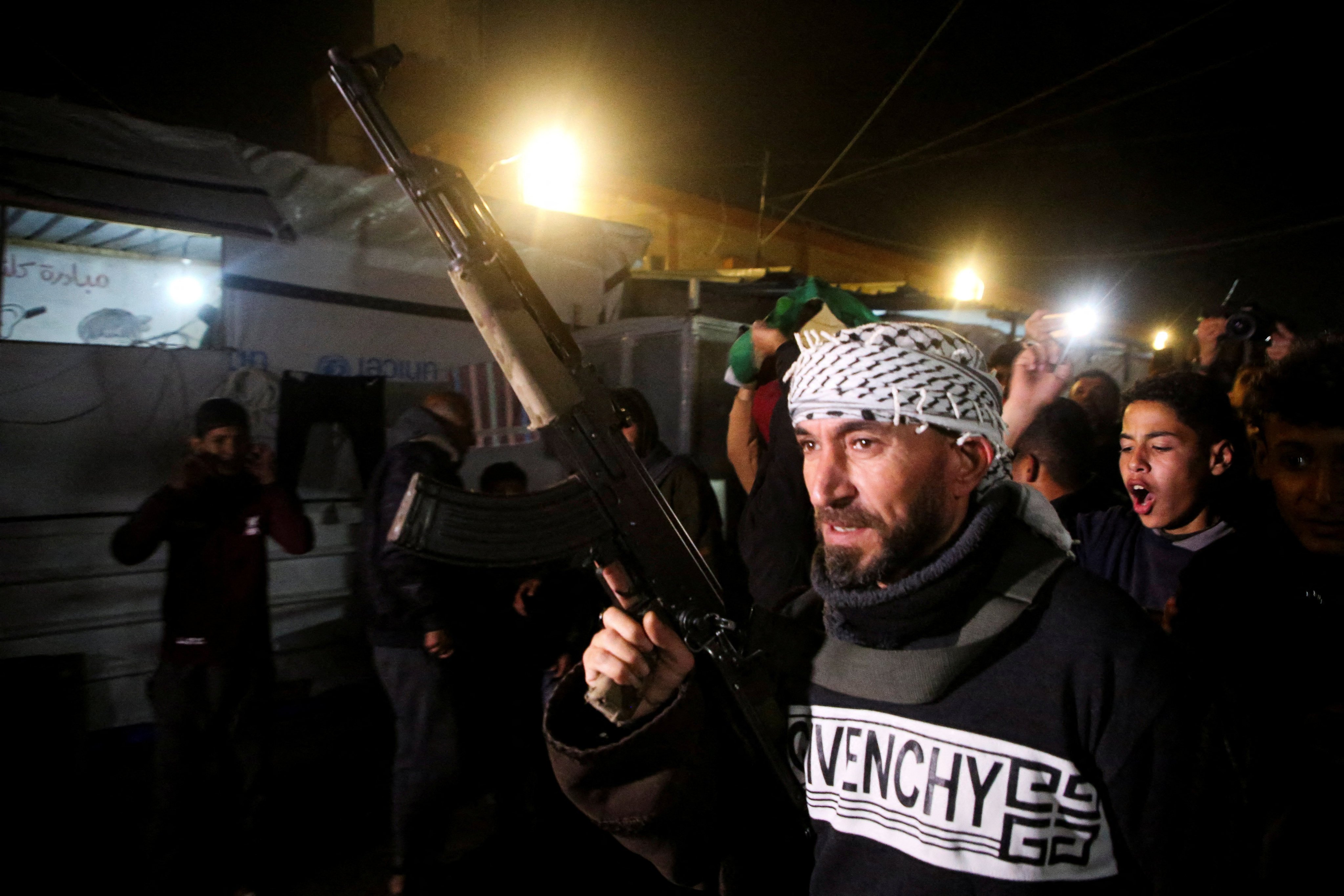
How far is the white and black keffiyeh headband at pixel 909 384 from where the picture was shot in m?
1.34

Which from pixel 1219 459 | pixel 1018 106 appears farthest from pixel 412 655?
pixel 1018 106

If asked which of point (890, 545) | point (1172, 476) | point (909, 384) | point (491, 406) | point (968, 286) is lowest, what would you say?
point (890, 545)

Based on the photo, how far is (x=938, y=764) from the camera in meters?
1.20

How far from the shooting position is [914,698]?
47.4 inches

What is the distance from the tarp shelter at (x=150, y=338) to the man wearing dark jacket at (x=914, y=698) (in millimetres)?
4589

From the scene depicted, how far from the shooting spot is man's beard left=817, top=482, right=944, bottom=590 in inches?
51.6

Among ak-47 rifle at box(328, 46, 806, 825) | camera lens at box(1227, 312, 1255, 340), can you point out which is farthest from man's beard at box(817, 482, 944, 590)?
camera lens at box(1227, 312, 1255, 340)

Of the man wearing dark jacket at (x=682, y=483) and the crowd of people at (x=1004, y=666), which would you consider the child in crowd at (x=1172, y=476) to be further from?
the man wearing dark jacket at (x=682, y=483)

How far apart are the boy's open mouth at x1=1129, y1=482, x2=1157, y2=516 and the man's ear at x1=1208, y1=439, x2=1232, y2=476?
0.18 metres

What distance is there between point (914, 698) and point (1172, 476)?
145 cm

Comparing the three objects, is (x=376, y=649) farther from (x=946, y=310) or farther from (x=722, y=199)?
(x=722, y=199)

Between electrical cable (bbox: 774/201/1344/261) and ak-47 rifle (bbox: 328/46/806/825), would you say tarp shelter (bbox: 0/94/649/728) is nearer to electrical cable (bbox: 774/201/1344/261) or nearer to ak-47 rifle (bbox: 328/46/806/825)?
ak-47 rifle (bbox: 328/46/806/825)

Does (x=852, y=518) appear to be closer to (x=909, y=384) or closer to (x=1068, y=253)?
(x=909, y=384)

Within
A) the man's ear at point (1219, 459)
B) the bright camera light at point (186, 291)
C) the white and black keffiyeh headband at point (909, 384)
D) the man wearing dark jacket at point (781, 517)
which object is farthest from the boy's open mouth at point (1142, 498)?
the bright camera light at point (186, 291)
